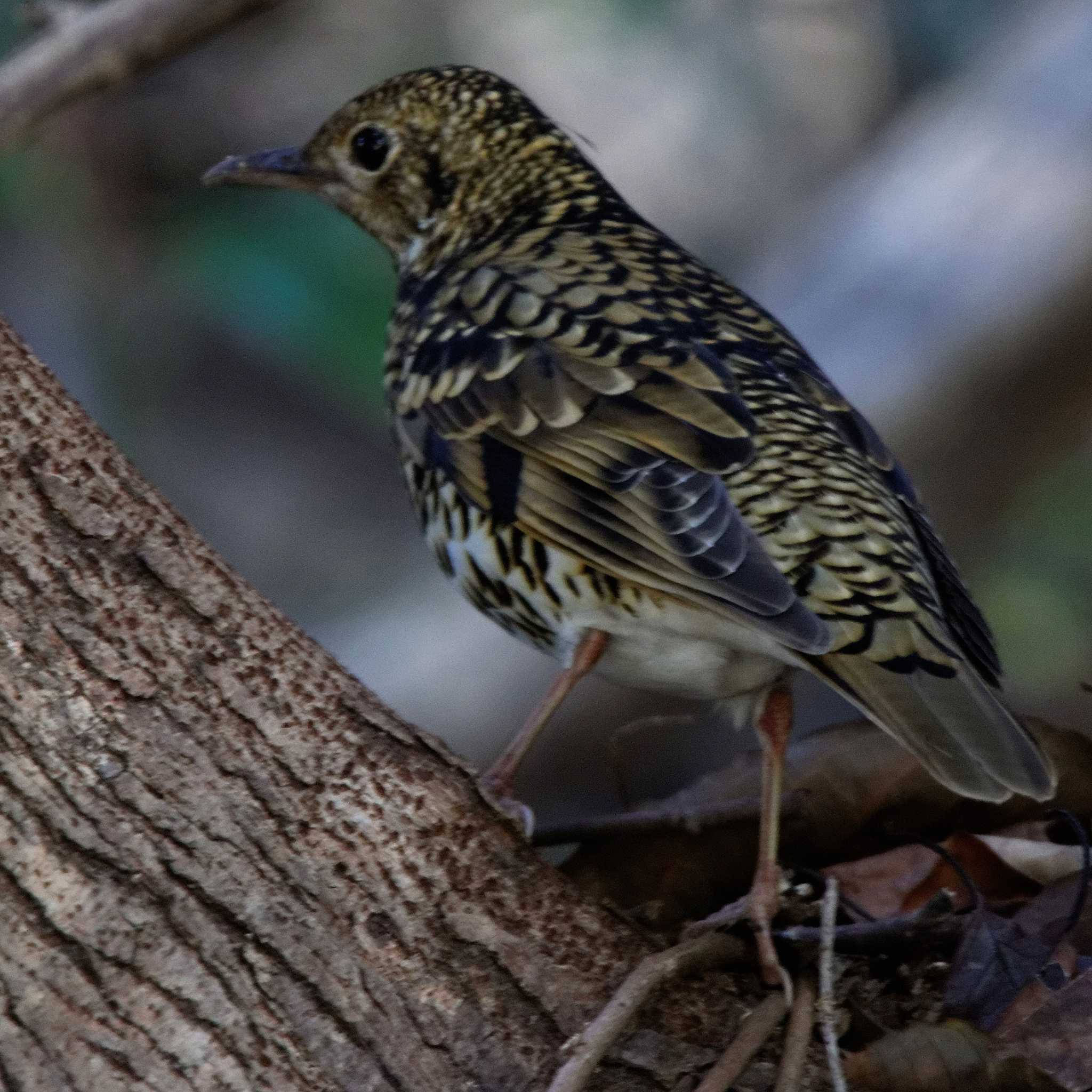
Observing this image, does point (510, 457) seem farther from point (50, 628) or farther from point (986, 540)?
point (986, 540)

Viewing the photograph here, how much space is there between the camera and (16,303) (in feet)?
29.9

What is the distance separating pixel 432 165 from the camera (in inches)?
168

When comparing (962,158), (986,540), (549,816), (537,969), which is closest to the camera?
(537,969)

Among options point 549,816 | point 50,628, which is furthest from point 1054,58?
point 50,628

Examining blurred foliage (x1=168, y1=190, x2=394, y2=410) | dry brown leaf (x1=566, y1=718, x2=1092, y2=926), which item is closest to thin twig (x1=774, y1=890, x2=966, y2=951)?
dry brown leaf (x1=566, y1=718, x2=1092, y2=926)

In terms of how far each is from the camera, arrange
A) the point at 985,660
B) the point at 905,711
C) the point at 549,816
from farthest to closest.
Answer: the point at 549,816, the point at 985,660, the point at 905,711

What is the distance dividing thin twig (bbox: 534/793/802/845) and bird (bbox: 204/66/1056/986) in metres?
0.10

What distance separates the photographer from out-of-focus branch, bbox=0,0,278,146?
5.13m

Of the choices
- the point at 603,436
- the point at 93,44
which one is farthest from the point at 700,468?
the point at 93,44

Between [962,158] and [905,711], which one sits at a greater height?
[962,158]

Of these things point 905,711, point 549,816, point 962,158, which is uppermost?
point 962,158

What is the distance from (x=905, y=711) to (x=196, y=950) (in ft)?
3.56

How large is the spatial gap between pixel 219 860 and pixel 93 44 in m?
3.30

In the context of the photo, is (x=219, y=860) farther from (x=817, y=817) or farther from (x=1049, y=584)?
(x=1049, y=584)
